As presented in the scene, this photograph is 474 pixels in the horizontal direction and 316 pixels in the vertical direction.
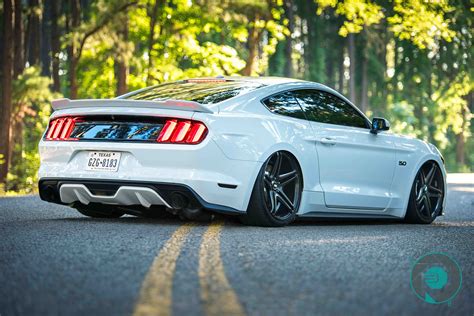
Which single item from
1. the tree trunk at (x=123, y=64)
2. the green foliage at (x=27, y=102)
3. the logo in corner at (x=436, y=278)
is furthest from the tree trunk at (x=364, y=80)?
the logo in corner at (x=436, y=278)

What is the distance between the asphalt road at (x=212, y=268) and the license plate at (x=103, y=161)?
0.53 m

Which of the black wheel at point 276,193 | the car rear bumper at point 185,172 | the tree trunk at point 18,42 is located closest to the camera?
the car rear bumper at point 185,172

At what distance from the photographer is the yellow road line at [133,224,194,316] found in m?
4.37

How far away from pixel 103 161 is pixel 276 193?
1.63 metres

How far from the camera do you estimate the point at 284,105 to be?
9.06 meters

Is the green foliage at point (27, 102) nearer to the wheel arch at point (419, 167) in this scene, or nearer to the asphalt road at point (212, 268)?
the wheel arch at point (419, 167)

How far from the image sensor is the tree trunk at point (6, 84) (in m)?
23.5

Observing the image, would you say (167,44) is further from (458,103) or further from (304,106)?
(458,103)

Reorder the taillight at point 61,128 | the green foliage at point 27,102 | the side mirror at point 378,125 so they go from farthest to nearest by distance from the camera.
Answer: the green foliage at point 27,102, the side mirror at point 378,125, the taillight at point 61,128

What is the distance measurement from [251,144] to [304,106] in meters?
1.29

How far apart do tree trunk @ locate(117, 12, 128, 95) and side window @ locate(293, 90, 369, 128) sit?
18.0 metres

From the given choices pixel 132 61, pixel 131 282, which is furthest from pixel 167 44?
pixel 131 282

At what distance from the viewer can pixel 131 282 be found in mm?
5141

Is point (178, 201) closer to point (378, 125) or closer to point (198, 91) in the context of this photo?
point (198, 91)
